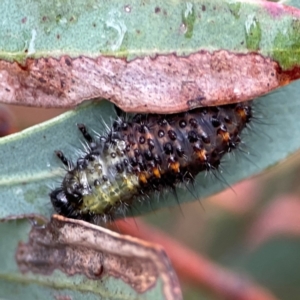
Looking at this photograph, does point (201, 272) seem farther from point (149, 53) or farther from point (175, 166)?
point (149, 53)

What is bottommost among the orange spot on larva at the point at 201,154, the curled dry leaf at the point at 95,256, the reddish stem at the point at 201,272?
the reddish stem at the point at 201,272

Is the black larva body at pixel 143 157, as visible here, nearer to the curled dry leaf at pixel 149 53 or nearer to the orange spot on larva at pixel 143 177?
the orange spot on larva at pixel 143 177

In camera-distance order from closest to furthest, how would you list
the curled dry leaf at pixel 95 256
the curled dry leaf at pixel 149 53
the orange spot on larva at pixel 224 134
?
1. the curled dry leaf at pixel 95 256
2. the curled dry leaf at pixel 149 53
3. the orange spot on larva at pixel 224 134

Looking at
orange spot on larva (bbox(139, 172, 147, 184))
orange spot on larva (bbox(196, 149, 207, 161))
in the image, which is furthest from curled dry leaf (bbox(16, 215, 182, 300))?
orange spot on larva (bbox(196, 149, 207, 161))

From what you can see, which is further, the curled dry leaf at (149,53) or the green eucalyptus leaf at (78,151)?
the green eucalyptus leaf at (78,151)

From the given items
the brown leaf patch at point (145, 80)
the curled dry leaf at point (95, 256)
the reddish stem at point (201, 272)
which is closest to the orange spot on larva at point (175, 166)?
the brown leaf patch at point (145, 80)

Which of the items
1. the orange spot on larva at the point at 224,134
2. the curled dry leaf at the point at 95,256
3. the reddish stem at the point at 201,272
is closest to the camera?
the curled dry leaf at the point at 95,256

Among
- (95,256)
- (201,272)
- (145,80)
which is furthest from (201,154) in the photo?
(201,272)

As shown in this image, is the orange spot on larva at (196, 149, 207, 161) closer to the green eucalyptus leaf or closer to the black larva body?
the black larva body
